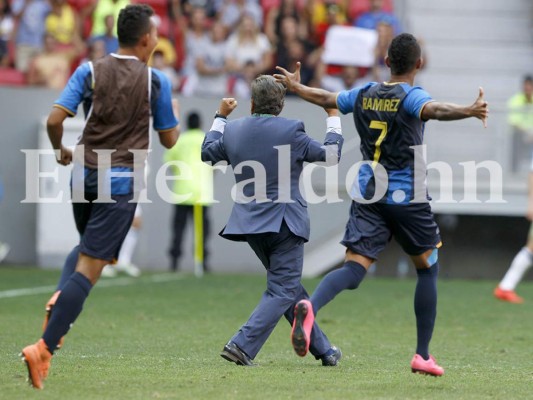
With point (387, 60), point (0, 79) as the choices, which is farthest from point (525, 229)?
point (387, 60)

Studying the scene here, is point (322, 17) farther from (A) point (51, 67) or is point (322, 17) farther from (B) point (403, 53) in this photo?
(B) point (403, 53)

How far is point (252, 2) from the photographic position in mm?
20469

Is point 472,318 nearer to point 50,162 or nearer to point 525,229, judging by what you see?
point 525,229

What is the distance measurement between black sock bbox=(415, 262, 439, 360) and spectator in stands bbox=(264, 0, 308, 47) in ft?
40.9

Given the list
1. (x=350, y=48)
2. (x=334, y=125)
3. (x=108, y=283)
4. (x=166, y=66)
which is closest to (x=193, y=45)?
(x=166, y=66)

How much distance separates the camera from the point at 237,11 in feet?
66.9

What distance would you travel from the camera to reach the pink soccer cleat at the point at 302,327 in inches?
287

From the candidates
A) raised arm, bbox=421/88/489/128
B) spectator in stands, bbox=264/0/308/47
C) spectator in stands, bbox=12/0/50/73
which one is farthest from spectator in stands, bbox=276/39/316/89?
raised arm, bbox=421/88/489/128

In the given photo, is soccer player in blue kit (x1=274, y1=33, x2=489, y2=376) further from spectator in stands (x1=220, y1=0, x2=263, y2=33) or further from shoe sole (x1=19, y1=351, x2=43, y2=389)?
spectator in stands (x1=220, y1=0, x2=263, y2=33)

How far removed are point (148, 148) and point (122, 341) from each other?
10.00ft

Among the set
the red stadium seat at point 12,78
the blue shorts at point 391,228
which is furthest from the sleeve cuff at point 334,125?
the red stadium seat at point 12,78

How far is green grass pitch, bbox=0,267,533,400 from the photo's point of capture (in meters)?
6.77

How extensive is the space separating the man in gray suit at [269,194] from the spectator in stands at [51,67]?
11.7m

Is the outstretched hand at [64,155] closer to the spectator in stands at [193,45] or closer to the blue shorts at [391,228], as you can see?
the blue shorts at [391,228]
